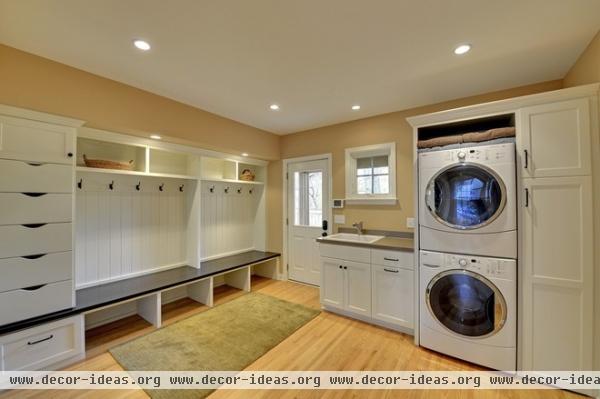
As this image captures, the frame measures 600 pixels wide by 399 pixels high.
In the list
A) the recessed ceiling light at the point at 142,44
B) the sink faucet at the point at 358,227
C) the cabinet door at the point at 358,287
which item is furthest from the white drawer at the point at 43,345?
the sink faucet at the point at 358,227

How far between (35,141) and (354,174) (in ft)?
10.9

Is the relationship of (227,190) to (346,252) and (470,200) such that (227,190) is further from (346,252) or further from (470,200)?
(470,200)

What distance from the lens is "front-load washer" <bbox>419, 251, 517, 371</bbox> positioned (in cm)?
201

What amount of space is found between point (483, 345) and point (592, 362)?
0.63m

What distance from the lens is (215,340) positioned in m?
2.51

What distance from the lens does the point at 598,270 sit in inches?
68.7

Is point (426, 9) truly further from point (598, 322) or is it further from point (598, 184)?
point (598, 322)

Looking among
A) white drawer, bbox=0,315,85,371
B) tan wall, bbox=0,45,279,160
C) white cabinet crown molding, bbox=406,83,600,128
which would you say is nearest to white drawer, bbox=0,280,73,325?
white drawer, bbox=0,315,85,371

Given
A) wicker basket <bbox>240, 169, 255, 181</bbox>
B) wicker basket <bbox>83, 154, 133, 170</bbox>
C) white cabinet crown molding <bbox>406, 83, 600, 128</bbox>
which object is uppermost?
white cabinet crown molding <bbox>406, 83, 600, 128</bbox>

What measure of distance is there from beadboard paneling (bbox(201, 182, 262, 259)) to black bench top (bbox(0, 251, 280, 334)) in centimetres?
25

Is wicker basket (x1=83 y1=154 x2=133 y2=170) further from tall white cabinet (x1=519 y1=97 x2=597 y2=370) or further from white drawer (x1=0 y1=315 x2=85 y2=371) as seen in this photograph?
tall white cabinet (x1=519 y1=97 x2=597 y2=370)

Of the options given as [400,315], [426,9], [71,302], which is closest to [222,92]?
[426,9]

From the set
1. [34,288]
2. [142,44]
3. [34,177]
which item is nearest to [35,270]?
[34,288]

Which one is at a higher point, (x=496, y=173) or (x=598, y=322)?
(x=496, y=173)
